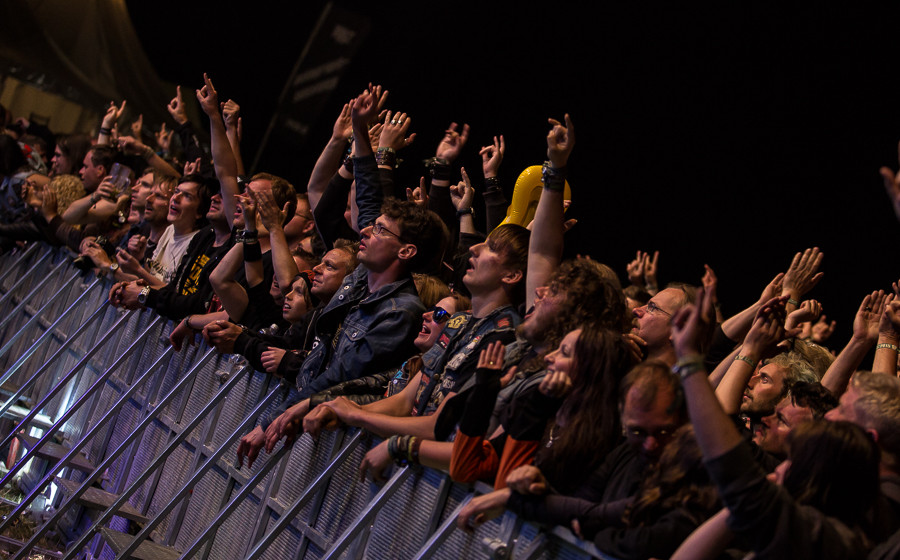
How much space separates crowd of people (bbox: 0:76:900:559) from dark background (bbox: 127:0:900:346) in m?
0.65

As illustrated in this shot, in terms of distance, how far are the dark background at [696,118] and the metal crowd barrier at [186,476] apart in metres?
2.91

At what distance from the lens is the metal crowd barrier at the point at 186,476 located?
8.56 ft

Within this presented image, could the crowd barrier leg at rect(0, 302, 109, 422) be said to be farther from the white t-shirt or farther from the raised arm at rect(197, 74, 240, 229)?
the raised arm at rect(197, 74, 240, 229)

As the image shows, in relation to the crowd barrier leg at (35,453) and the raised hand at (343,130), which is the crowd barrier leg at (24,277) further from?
the raised hand at (343,130)

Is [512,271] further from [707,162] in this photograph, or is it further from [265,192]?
[707,162]

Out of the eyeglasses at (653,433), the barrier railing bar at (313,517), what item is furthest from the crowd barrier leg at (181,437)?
the eyeglasses at (653,433)

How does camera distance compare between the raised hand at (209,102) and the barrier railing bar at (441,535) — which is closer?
the barrier railing bar at (441,535)

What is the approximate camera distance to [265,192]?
A: 13.7ft

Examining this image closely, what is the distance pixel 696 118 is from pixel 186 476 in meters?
3.59

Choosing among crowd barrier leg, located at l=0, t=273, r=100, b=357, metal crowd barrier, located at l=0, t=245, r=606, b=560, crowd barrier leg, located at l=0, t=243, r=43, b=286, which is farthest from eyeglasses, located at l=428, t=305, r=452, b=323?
crowd barrier leg, located at l=0, t=243, r=43, b=286

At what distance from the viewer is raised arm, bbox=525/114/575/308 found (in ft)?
9.95

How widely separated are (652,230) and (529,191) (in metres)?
2.25

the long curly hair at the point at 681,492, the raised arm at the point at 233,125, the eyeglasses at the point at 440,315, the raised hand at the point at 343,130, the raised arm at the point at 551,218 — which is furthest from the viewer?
the raised arm at the point at 233,125

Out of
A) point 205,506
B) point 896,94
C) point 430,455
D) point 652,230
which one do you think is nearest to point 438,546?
point 430,455
